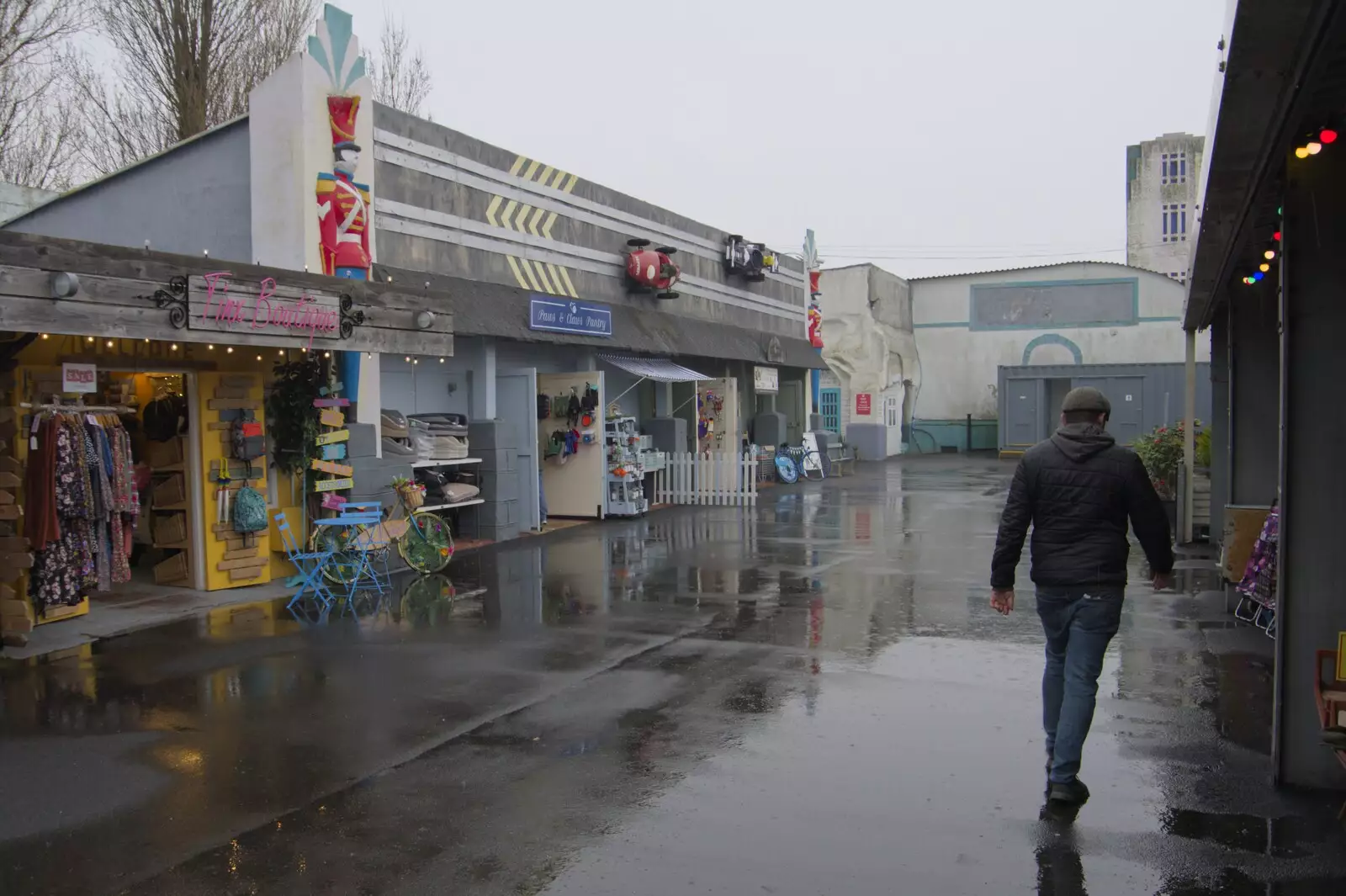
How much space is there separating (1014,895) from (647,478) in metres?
15.8

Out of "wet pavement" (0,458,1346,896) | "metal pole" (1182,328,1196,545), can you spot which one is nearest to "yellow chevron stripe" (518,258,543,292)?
"wet pavement" (0,458,1346,896)

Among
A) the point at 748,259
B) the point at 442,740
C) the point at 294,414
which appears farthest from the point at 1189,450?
the point at 748,259

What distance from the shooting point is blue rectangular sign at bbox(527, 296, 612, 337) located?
15.5 metres

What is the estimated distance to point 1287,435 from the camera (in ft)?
17.7

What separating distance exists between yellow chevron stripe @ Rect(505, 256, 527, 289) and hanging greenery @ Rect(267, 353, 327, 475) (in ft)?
15.0

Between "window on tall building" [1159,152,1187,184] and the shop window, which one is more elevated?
"window on tall building" [1159,152,1187,184]

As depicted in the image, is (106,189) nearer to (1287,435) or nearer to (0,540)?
(0,540)

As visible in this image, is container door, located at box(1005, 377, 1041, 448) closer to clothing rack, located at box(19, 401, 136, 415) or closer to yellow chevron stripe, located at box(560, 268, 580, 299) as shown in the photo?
yellow chevron stripe, located at box(560, 268, 580, 299)

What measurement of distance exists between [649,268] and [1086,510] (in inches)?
550

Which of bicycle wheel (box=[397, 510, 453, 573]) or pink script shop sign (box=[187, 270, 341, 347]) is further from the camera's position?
bicycle wheel (box=[397, 510, 453, 573])

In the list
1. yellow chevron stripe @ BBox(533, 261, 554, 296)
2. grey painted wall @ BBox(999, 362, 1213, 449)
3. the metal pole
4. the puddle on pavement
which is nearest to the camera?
the puddle on pavement

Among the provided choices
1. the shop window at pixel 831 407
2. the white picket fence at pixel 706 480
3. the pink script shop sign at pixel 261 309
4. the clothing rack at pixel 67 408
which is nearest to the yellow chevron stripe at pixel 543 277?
the white picket fence at pixel 706 480

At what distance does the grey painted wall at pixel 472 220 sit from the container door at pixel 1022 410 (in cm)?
1608

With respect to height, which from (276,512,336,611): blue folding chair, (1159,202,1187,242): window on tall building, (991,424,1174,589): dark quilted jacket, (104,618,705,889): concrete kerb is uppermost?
(1159,202,1187,242): window on tall building
